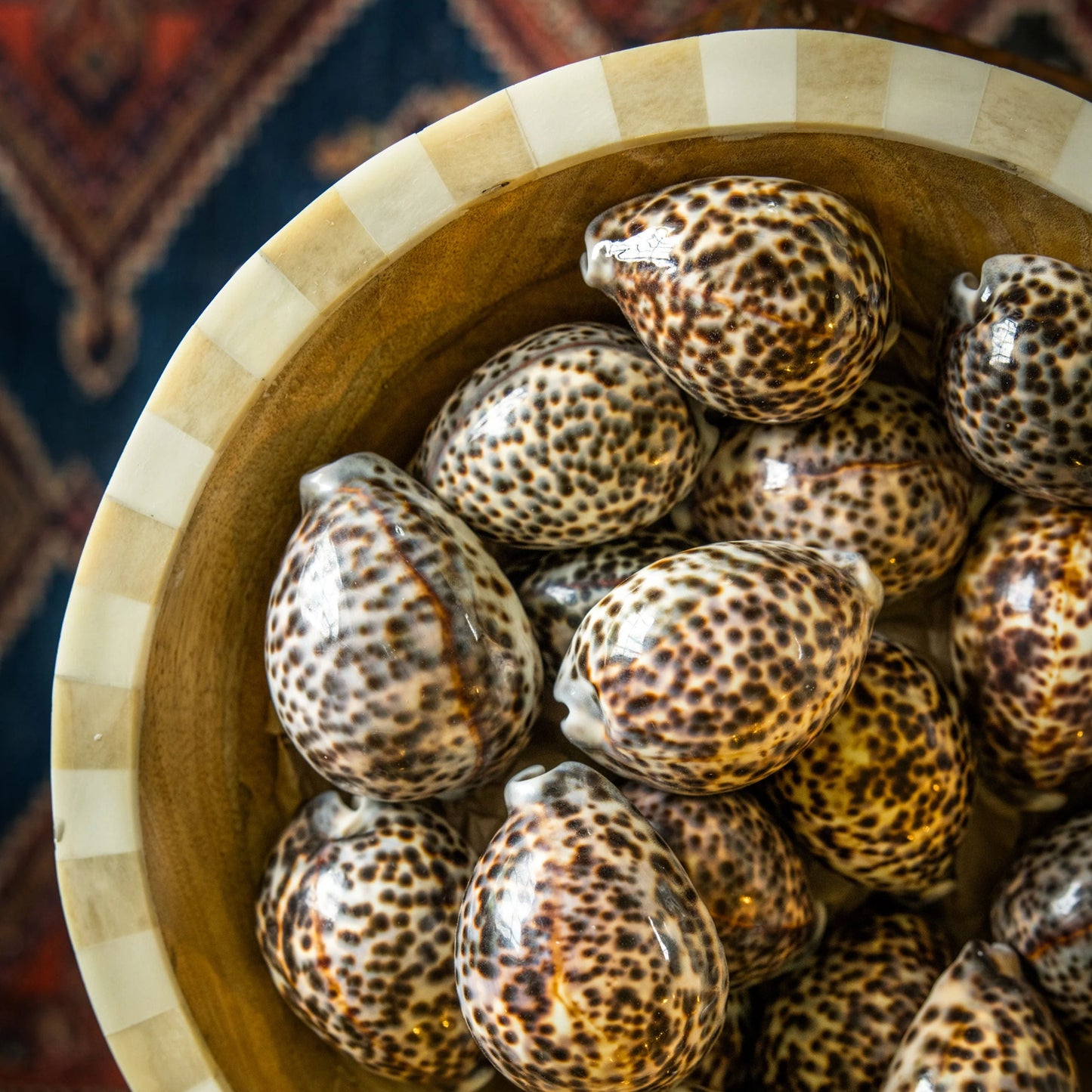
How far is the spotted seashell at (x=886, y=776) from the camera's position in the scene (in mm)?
794

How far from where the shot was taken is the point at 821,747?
0.80m

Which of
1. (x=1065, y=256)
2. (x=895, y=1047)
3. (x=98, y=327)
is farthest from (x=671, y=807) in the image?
(x=98, y=327)

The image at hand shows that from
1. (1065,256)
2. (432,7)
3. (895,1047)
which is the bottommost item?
(895,1047)

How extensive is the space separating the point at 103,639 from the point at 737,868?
473 mm

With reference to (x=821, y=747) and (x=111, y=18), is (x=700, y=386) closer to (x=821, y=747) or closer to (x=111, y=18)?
(x=821, y=747)

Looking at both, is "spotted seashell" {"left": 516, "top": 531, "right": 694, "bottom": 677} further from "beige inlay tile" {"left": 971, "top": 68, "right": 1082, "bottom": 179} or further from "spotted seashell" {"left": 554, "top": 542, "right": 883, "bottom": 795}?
"beige inlay tile" {"left": 971, "top": 68, "right": 1082, "bottom": 179}

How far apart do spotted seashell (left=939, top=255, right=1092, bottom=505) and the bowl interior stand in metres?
0.06

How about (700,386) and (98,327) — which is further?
(98,327)

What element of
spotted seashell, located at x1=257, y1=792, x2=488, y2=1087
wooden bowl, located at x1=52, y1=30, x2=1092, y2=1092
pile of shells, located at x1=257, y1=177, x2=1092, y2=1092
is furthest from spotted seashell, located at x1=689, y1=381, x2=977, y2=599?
spotted seashell, located at x1=257, y1=792, x2=488, y2=1087

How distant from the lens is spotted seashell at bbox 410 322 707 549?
0.78 meters

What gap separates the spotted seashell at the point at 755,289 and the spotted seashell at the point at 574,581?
13cm

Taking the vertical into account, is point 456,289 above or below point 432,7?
below

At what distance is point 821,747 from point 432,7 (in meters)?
0.90

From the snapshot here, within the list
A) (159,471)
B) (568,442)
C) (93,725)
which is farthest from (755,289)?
(93,725)
